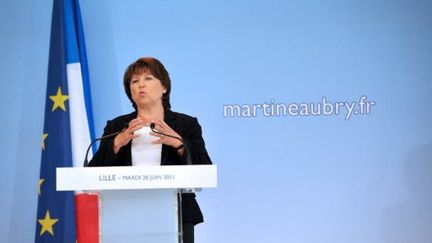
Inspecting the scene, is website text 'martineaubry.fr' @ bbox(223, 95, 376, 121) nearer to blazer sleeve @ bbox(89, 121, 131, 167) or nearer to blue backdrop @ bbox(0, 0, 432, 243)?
blue backdrop @ bbox(0, 0, 432, 243)

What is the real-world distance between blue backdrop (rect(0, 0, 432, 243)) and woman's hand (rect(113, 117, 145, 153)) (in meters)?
1.67

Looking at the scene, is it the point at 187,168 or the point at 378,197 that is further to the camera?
the point at 378,197

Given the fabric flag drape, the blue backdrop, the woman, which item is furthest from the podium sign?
the blue backdrop

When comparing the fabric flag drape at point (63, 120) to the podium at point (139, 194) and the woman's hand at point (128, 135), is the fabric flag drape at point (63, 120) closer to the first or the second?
the woman's hand at point (128, 135)

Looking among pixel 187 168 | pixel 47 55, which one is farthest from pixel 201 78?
pixel 187 168

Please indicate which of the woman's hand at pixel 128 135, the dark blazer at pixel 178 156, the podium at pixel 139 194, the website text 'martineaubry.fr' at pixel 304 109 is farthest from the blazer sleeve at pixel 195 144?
the website text 'martineaubry.fr' at pixel 304 109

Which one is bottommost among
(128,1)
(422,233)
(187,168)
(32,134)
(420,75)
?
(422,233)

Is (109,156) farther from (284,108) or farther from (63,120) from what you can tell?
(284,108)

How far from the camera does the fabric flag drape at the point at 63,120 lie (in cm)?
430

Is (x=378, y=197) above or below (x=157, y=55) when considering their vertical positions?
below

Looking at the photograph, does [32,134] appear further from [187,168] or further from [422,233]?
[422,233]

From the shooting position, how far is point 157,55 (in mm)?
4578

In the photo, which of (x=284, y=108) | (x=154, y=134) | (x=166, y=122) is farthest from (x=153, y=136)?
(x=284, y=108)

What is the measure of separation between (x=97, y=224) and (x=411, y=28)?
9.77ft
